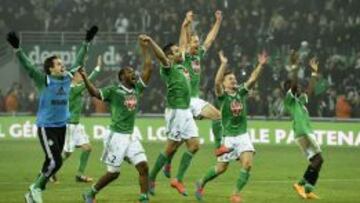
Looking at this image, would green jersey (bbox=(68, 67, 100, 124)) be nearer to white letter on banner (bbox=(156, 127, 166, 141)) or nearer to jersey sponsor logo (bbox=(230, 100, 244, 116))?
jersey sponsor logo (bbox=(230, 100, 244, 116))

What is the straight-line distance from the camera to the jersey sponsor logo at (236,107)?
16.7 metres

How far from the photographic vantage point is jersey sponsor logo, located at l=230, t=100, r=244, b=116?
1672 centimetres

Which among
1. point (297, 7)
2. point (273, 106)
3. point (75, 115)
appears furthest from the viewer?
point (297, 7)

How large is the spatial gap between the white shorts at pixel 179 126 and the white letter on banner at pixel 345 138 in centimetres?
1490

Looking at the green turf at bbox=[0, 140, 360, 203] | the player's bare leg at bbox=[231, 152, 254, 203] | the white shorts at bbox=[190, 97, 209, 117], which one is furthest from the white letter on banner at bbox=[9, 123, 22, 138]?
the player's bare leg at bbox=[231, 152, 254, 203]

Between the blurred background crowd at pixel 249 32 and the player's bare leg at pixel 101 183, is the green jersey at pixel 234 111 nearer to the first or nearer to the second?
the player's bare leg at pixel 101 183

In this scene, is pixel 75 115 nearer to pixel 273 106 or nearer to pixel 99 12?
pixel 273 106

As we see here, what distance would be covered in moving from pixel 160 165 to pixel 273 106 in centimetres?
1691

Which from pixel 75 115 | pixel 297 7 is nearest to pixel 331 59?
pixel 297 7

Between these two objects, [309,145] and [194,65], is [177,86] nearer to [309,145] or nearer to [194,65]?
[194,65]

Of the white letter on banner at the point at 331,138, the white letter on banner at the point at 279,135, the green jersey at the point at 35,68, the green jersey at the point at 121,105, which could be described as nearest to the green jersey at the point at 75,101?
the green jersey at the point at 35,68

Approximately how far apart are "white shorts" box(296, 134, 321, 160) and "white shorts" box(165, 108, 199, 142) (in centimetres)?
227

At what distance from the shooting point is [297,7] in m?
37.0

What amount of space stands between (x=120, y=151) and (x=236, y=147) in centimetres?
261
